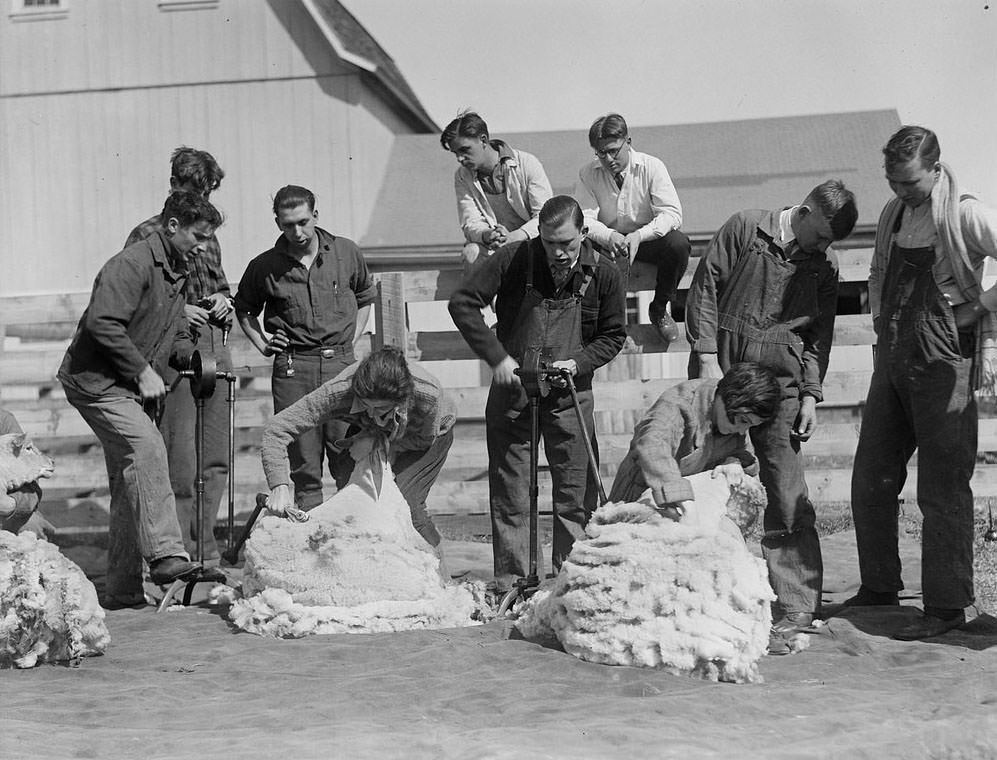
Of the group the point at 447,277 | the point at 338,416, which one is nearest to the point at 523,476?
the point at 338,416

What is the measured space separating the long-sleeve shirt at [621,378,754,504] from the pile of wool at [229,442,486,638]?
1.18m

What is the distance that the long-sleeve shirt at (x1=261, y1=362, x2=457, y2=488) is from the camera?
20.4ft

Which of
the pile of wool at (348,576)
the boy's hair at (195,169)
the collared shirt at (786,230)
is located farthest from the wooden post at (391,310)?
the collared shirt at (786,230)

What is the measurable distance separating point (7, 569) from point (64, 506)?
553 cm

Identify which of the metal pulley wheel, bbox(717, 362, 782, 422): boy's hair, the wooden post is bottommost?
bbox(717, 362, 782, 422): boy's hair

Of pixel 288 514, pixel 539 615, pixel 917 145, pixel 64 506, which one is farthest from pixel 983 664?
pixel 64 506

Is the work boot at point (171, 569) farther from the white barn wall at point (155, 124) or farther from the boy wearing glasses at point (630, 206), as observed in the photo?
the white barn wall at point (155, 124)

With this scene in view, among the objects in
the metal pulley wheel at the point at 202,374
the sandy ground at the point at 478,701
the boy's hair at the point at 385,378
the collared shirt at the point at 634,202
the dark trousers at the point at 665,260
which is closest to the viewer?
the sandy ground at the point at 478,701

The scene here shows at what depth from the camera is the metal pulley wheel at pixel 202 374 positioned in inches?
284

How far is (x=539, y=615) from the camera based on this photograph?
225 inches

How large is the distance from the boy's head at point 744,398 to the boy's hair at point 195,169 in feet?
11.8

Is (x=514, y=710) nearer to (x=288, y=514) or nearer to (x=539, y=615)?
(x=539, y=615)

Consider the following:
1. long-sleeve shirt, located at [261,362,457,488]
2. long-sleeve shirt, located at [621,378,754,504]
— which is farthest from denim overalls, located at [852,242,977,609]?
long-sleeve shirt, located at [261,362,457,488]

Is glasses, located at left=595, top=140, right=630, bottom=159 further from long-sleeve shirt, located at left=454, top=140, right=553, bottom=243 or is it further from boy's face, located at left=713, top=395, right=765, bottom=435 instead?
boy's face, located at left=713, top=395, right=765, bottom=435
